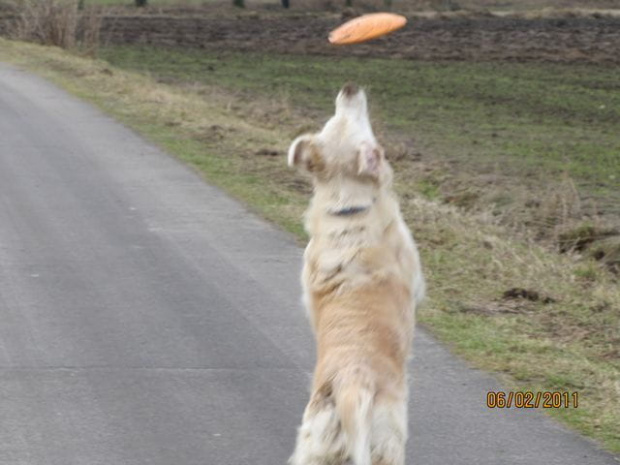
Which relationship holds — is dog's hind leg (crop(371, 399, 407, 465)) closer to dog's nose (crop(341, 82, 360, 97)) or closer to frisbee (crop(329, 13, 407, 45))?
dog's nose (crop(341, 82, 360, 97))

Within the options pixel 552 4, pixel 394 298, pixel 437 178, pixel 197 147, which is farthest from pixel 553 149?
pixel 552 4

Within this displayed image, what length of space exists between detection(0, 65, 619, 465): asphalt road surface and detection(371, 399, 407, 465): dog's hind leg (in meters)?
1.32

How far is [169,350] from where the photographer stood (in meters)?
7.62

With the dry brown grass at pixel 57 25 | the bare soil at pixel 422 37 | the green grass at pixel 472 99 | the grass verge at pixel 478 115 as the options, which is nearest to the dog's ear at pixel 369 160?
the grass verge at pixel 478 115

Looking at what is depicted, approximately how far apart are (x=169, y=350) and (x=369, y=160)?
2.77m

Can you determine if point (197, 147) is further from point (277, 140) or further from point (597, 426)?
point (597, 426)

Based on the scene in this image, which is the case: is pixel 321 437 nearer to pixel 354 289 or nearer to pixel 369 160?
pixel 354 289

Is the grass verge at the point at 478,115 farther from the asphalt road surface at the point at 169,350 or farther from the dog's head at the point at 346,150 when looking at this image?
the dog's head at the point at 346,150

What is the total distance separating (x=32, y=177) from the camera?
13.3m

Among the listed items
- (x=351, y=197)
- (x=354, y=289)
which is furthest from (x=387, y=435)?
(x=351, y=197)
